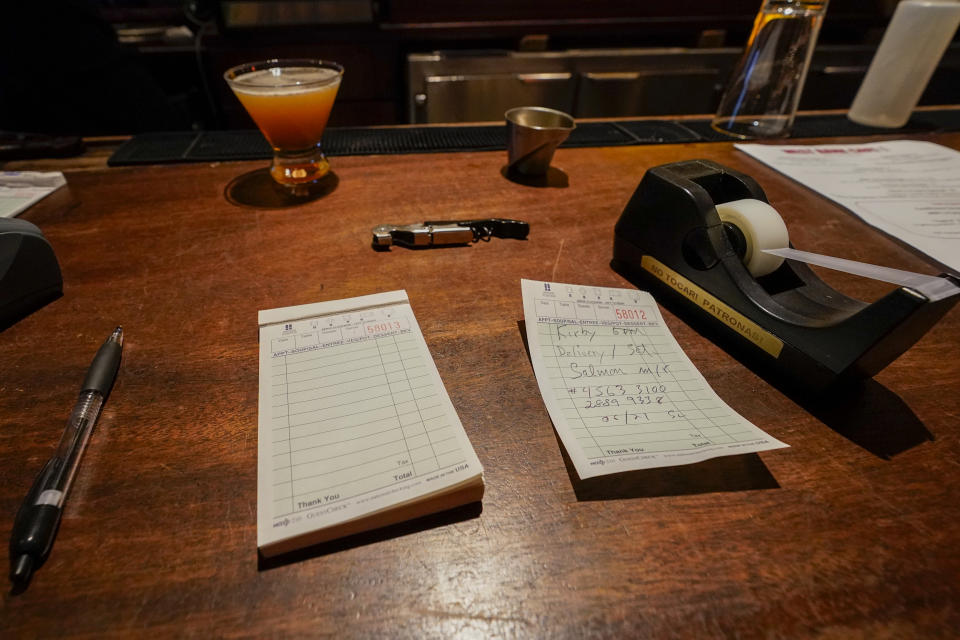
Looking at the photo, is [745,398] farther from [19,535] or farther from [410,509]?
[19,535]

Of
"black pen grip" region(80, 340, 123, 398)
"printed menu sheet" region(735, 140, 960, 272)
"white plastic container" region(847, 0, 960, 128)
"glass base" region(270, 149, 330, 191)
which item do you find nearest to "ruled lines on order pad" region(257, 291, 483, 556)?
"black pen grip" region(80, 340, 123, 398)

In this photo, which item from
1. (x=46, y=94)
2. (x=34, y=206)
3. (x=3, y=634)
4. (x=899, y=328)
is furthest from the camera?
(x=46, y=94)

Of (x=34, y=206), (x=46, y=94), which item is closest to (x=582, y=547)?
(x=34, y=206)

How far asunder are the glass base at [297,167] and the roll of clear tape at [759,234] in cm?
63

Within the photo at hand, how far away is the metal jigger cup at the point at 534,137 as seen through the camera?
809 mm

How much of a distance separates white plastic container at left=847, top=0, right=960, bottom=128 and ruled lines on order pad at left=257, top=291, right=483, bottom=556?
3.88 ft

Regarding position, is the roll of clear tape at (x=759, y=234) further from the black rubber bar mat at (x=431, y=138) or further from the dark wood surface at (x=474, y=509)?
the black rubber bar mat at (x=431, y=138)

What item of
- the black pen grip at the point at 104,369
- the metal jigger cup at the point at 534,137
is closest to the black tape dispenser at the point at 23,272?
the black pen grip at the point at 104,369

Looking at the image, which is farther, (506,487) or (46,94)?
(46,94)

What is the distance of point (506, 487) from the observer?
1.22 ft

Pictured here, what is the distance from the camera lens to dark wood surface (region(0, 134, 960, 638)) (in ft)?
0.98

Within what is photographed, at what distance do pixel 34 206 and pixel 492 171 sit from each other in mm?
721

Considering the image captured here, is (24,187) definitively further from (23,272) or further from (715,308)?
(715,308)

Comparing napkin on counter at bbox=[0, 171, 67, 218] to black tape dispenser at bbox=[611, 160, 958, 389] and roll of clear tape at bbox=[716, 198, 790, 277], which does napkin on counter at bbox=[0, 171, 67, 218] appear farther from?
roll of clear tape at bbox=[716, 198, 790, 277]
